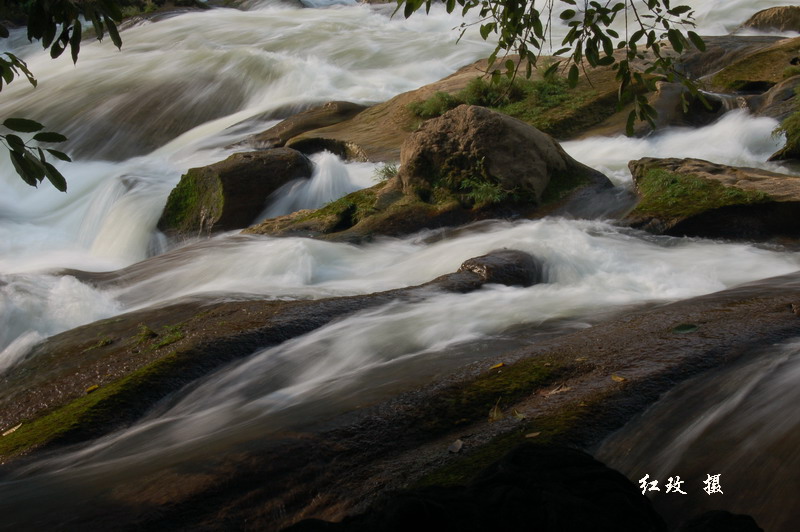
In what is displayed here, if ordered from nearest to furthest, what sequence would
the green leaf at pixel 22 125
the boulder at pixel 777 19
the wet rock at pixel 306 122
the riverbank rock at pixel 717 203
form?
the green leaf at pixel 22 125 → the riverbank rock at pixel 717 203 → the wet rock at pixel 306 122 → the boulder at pixel 777 19

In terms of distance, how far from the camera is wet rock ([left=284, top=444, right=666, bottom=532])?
2.36 meters

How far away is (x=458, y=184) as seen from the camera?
9375mm

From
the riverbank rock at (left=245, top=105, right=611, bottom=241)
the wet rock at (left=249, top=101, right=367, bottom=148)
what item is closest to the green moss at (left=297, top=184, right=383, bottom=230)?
the riverbank rock at (left=245, top=105, right=611, bottom=241)

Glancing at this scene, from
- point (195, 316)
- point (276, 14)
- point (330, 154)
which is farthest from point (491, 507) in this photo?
point (276, 14)

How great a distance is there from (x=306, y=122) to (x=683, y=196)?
8.17m

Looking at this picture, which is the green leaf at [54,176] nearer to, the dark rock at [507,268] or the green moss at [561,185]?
the dark rock at [507,268]

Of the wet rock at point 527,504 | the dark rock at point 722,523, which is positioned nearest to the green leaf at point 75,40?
the wet rock at point 527,504

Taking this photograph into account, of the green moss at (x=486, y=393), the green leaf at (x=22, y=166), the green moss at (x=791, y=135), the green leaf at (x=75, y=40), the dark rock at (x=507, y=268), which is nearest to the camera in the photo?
the green leaf at (x=22, y=166)

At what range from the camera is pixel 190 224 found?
36.0ft

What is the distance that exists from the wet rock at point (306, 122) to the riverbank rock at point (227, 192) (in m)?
2.94

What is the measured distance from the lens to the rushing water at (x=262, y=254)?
176 inches

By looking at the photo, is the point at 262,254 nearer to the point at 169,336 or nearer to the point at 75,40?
the point at 169,336

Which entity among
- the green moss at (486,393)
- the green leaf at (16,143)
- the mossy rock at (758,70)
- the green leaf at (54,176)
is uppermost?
the green leaf at (16,143)

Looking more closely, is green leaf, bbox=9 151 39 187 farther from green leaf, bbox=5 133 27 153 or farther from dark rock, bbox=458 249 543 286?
dark rock, bbox=458 249 543 286
